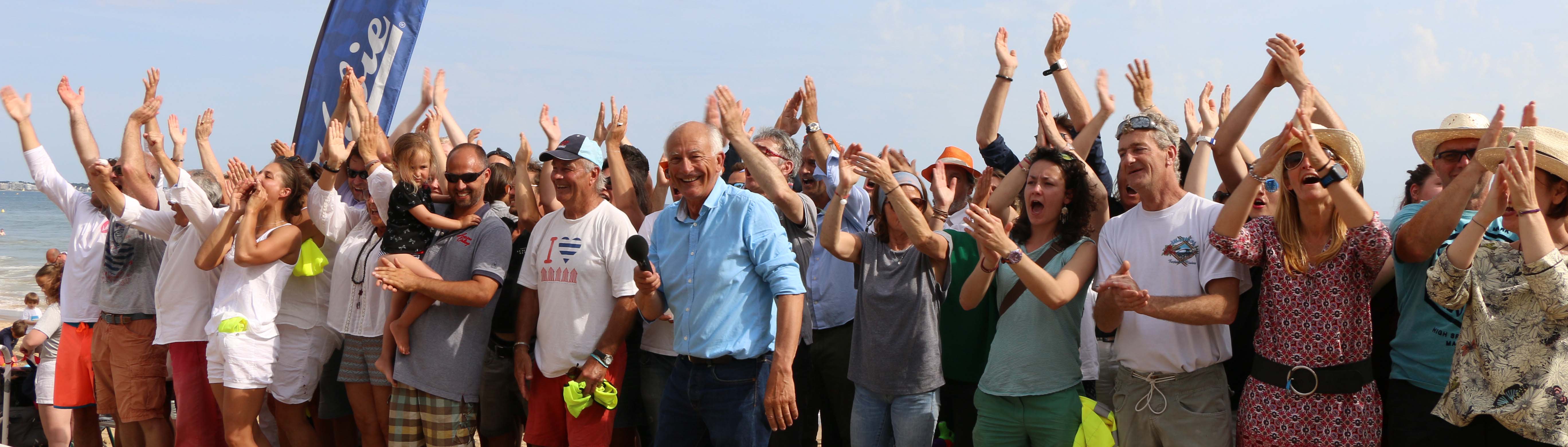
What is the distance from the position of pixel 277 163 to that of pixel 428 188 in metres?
1.15

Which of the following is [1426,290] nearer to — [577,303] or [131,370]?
[577,303]

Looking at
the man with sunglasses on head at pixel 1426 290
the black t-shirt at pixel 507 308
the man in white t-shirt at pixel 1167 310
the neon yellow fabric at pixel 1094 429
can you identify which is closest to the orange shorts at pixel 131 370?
the black t-shirt at pixel 507 308

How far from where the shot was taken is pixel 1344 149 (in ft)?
12.1

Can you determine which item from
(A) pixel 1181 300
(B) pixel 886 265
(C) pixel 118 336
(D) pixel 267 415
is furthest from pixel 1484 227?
(C) pixel 118 336

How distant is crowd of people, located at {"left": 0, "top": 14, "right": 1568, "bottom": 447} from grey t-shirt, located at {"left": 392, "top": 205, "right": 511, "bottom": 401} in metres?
0.02

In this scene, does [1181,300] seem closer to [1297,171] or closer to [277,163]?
[1297,171]

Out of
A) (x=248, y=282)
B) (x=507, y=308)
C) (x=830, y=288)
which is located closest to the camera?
(x=830, y=288)

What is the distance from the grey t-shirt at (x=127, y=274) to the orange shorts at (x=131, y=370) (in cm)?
11

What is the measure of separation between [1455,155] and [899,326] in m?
2.29

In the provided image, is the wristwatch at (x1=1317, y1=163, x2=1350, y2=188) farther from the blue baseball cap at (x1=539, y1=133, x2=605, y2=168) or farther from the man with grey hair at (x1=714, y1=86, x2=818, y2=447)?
the blue baseball cap at (x1=539, y1=133, x2=605, y2=168)

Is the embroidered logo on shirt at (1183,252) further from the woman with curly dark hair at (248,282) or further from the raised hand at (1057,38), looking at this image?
the woman with curly dark hair at (248,282)

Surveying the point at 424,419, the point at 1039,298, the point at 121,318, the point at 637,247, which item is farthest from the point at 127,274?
the point at 1039,298

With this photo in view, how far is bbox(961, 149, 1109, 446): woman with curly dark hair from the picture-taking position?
378cm

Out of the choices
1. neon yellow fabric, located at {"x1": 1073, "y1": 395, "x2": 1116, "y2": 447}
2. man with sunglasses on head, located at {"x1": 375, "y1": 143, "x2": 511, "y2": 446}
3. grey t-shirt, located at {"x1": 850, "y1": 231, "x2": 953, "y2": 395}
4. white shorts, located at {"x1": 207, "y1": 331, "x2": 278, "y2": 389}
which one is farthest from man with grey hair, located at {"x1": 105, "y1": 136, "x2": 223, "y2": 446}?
neon yellow fabric, located at {"x1": 1073, "y1": 395, "x2": 1116, "y2": 447}
